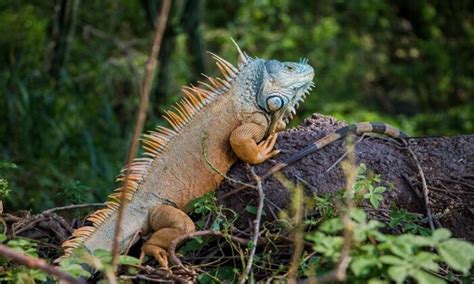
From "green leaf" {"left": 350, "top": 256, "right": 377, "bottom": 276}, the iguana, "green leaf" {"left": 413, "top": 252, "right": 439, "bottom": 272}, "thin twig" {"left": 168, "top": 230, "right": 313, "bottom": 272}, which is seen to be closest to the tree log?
the iguana

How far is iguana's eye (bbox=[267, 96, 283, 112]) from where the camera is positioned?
5.10 m

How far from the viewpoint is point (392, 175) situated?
5004 millimetres

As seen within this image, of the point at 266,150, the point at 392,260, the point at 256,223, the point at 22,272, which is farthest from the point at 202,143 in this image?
the point at 392,260

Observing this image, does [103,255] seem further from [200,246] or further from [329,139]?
[329,139]

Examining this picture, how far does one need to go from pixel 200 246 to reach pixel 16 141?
5234 millimetres

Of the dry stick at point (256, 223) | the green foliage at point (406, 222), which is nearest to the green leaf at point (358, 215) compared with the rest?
the dry stick at point (256, 223)

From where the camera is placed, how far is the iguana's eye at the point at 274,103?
5102 millimetres

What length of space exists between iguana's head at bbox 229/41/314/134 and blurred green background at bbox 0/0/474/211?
1.30m

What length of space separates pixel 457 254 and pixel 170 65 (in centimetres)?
820

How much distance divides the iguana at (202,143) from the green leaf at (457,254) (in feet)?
5.54

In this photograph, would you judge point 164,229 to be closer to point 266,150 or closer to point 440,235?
point 266,150

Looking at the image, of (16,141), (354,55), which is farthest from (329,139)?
(354,55)

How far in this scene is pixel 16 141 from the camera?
30.7 ft

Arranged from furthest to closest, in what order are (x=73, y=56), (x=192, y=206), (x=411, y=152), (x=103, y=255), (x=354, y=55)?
1. (x=354, y=55)
2. (x=73, y=56)
3. (x=411, y=152)
4. (x=192, y=206)
5. (x=103, y=255)
